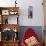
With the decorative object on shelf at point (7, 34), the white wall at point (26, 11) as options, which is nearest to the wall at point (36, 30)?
the white wall at point (26, 11)

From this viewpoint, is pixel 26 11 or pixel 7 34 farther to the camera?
pixel 26 11

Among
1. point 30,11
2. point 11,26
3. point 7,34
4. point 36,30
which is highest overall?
point 30,11

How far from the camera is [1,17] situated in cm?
501

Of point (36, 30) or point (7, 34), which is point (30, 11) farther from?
point (7, 34)

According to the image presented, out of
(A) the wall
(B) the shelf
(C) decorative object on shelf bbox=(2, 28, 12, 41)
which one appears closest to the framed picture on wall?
(A) the wall

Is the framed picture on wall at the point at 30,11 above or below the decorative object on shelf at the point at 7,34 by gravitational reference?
above

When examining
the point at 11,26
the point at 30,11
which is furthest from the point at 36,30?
the point at 11,26

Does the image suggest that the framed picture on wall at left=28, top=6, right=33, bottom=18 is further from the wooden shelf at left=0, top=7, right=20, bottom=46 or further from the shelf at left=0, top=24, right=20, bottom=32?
the shelf at left=0, top=24, right=20, bottom=32

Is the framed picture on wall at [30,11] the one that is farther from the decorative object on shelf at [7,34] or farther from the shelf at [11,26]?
the decorative object on shelf at [7,34]

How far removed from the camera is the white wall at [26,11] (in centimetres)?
514

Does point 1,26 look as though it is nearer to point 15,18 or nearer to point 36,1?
point 15,18

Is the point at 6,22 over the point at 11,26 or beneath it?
over

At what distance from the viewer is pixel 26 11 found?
517 cm

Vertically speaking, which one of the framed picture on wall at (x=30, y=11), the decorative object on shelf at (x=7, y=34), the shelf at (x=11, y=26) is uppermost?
the framed picture on wall at (x=30, y=11)
